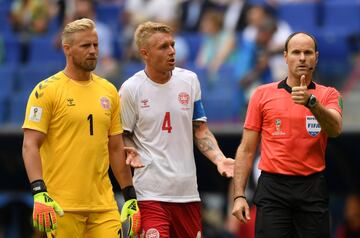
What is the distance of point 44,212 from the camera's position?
30.6 feet

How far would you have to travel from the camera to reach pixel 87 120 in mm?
9742

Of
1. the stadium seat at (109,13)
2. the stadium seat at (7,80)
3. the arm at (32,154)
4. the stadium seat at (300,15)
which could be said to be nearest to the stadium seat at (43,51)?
the stadium seat at (7,80)

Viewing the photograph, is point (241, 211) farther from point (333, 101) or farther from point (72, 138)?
point (72, 138)

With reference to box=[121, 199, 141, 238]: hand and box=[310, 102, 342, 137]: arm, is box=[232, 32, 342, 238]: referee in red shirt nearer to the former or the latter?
box=[310, 102, 342, 137]: arm

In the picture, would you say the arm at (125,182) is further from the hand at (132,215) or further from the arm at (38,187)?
the arm at (38,187)

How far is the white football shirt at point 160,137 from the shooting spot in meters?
10.2

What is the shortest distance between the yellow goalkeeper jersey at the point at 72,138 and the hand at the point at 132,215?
0.47 feet

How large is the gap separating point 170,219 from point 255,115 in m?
1.24

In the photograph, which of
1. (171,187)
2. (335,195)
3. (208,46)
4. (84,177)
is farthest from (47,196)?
(335,195)

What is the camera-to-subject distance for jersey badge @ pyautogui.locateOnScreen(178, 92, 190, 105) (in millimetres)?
10336

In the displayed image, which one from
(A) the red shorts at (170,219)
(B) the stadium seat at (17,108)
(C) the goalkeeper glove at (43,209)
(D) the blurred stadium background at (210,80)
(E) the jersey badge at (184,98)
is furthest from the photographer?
(B) the stadium seat at (17,108)

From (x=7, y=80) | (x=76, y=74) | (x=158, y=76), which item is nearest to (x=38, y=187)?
(x=76, y=74)

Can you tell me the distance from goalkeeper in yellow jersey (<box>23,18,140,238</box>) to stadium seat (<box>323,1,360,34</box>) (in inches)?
317

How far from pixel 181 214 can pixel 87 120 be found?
1.22 metres
